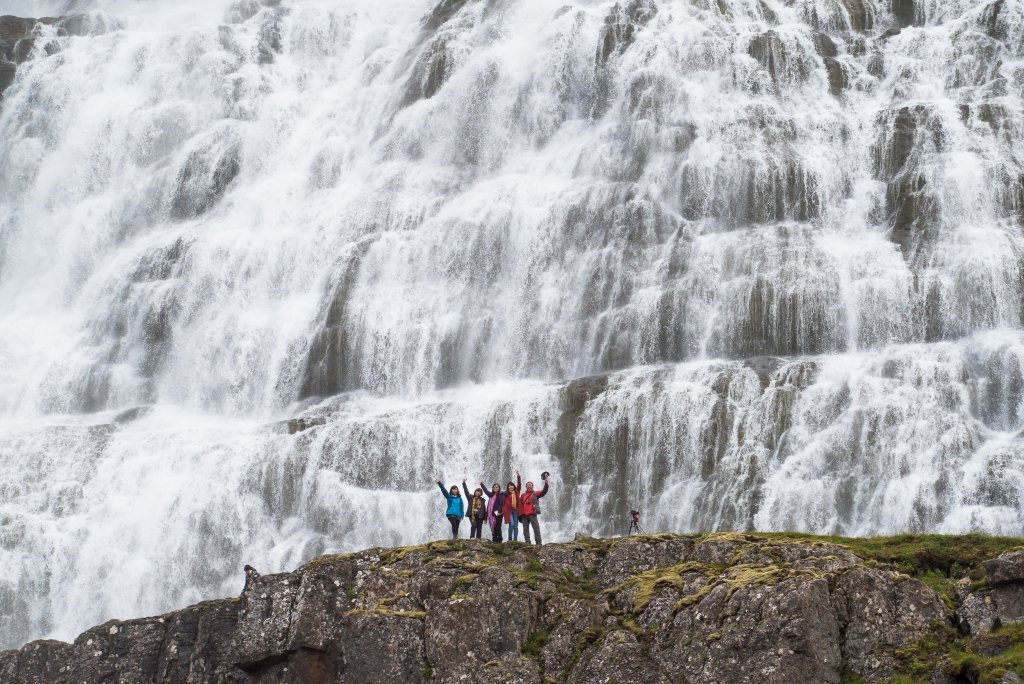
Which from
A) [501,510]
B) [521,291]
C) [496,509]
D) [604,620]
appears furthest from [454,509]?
[521,291]

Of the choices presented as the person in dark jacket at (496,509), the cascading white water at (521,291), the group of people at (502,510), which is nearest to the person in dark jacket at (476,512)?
the group of people at (502,510)

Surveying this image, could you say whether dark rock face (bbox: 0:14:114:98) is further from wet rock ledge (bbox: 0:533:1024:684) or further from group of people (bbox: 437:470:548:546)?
group of people (bbox: 437:470:548:546)

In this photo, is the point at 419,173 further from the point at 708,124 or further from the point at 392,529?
the point at 392,529

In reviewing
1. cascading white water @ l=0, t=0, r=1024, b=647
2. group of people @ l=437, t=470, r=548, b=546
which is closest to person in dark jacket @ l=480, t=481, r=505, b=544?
group of people @ l=437, t=470, r=548, b=546

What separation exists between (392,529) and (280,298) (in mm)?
17927

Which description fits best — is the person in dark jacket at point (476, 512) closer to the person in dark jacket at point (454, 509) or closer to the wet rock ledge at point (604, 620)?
the person in dark jacket at point (454, 509)

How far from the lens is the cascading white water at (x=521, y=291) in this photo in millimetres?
47375

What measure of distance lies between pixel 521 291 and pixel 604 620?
1245 inches

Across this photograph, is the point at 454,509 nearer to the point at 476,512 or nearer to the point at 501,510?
the point at 476,512

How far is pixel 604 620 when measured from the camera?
27984 millimetres

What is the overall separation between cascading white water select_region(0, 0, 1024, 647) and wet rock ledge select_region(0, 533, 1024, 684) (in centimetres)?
1490

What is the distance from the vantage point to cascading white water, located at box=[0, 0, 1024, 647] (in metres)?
47.4

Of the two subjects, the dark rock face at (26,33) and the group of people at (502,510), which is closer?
the group of people at (502,510)

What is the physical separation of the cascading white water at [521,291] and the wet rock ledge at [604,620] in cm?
1490
